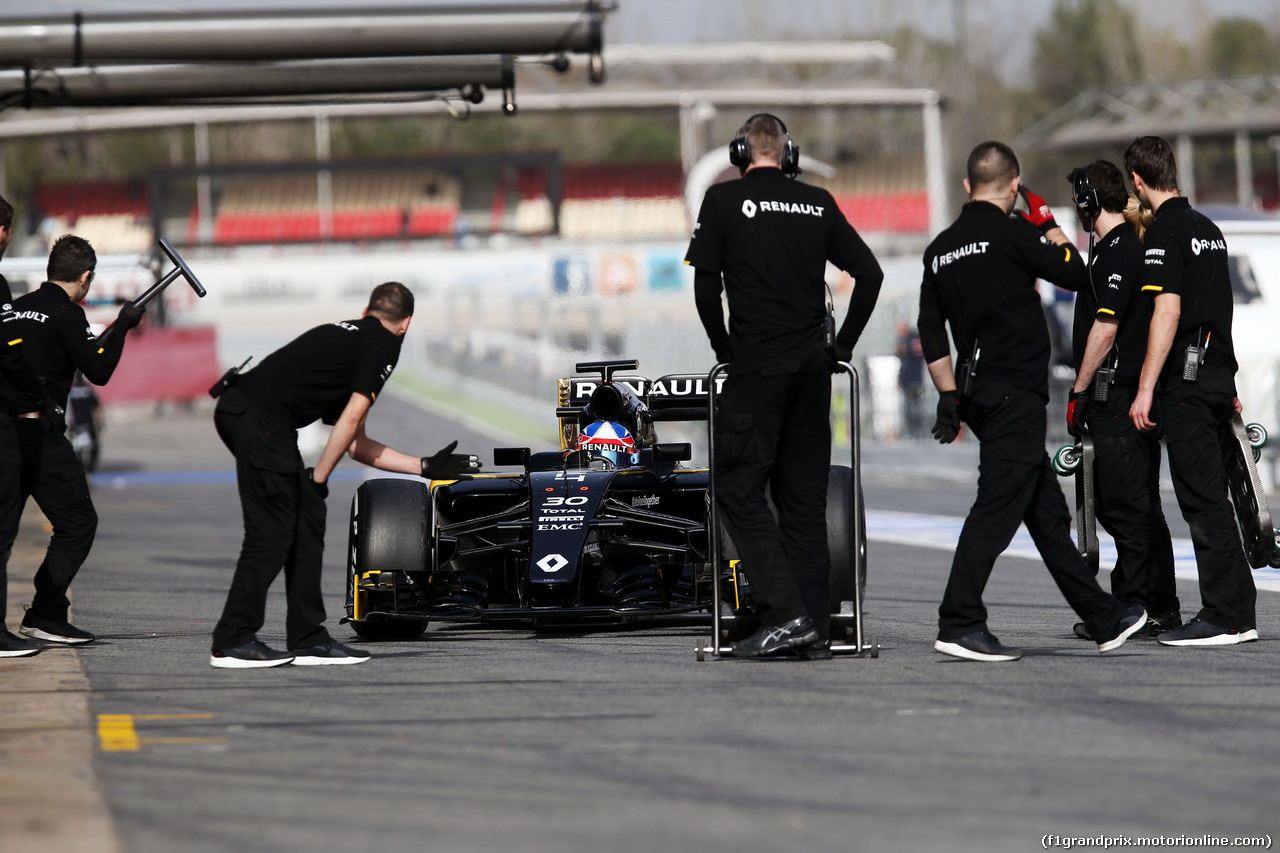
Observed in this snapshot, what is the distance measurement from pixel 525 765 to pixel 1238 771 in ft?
6.11

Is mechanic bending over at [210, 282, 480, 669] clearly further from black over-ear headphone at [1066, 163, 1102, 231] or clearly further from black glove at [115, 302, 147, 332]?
black over-ear headphone at [1066, 163, 1102, 231]

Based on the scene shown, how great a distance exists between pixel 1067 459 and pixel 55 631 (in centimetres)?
447

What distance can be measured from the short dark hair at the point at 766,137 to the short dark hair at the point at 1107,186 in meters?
1.37

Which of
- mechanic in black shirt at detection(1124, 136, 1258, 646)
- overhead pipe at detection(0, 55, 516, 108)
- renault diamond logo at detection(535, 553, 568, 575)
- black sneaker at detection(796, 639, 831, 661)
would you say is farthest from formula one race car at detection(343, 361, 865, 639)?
overhead pipe at detection(0, 55, 516, 108)

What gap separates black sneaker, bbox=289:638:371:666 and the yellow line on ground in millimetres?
1148

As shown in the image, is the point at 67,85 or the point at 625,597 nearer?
the point at 625,597

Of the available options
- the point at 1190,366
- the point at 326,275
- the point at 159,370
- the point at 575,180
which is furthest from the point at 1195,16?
the point at 1190,366

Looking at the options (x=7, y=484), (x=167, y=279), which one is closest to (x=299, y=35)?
(x=167, y=279)

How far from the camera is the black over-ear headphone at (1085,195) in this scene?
674cm

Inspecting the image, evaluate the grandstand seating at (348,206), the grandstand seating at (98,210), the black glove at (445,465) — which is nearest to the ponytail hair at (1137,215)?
the black glove at (445,465)

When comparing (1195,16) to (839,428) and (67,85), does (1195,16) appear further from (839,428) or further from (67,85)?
(67,85)

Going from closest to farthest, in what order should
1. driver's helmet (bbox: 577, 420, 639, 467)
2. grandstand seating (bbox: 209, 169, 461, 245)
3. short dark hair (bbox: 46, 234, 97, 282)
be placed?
short dark hair (bbox: 46, 234, 97, 282)
driver's helmet (bbox: 577, 420, 639, 467)
grandstand seating (bbox: 209, 169, 461, 245)

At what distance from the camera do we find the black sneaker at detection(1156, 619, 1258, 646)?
6461 millimetres

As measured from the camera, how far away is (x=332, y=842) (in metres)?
3.72
